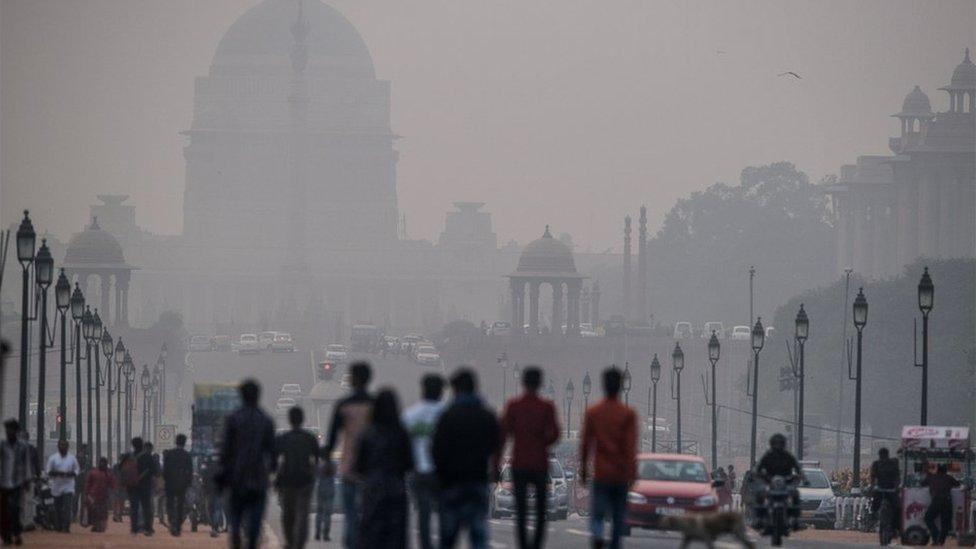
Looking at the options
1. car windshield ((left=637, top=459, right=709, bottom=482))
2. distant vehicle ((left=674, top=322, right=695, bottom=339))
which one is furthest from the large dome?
car windshield ((left=637, top=459, right=709, bottom=482))

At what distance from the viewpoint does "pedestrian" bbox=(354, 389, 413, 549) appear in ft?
78.2

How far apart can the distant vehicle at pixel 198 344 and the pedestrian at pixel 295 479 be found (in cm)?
13404

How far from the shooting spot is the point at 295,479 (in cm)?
2861

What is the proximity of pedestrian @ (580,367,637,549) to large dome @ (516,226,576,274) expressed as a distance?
14187 centimetres

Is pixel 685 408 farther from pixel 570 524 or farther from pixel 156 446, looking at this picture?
pixel 570 524

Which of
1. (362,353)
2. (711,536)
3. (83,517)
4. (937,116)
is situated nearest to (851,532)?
(83,517)

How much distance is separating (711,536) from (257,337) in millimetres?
137278

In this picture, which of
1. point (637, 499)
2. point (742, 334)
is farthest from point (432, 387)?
point (742, 334)

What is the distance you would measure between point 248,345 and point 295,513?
129734 millimetres

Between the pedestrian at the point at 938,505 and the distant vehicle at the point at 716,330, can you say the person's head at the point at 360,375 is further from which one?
the distant vehicle at the point at 716,330

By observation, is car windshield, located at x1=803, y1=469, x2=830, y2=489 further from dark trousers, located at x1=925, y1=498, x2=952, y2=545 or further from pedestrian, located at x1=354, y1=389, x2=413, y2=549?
pedestrian, located at x1=354, y1=389, x2=413, y2=549

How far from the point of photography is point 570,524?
150 ft

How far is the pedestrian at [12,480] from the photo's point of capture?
108 ft

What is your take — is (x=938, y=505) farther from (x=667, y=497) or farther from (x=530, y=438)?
(x=530, y=438)
